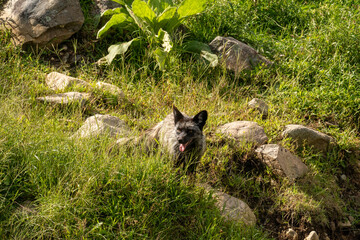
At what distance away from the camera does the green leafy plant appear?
6.62 metres

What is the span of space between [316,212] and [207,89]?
2.70m

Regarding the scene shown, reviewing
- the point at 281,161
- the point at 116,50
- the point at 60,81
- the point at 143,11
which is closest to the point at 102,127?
the point at 60,81

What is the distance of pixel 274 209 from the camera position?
16.1ft

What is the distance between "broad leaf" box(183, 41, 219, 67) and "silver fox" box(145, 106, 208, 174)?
85.9 inches

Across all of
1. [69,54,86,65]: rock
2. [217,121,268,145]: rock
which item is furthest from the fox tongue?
[69,54,86,65]: rock

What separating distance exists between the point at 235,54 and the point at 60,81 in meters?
3.01

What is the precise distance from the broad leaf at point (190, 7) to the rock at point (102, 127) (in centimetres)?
254

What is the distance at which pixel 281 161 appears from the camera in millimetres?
5137

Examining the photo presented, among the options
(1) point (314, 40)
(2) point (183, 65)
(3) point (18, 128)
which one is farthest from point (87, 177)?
(1) point (314, 40)

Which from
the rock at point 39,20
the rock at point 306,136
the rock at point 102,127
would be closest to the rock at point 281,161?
the rock at point 306,136

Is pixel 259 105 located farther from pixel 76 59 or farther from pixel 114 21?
pixel 76 59

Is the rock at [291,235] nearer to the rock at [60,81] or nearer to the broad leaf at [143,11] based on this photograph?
the rock at [60,81]

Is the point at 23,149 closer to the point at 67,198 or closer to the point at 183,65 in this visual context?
the point at 67,198

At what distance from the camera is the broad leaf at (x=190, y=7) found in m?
6.94
